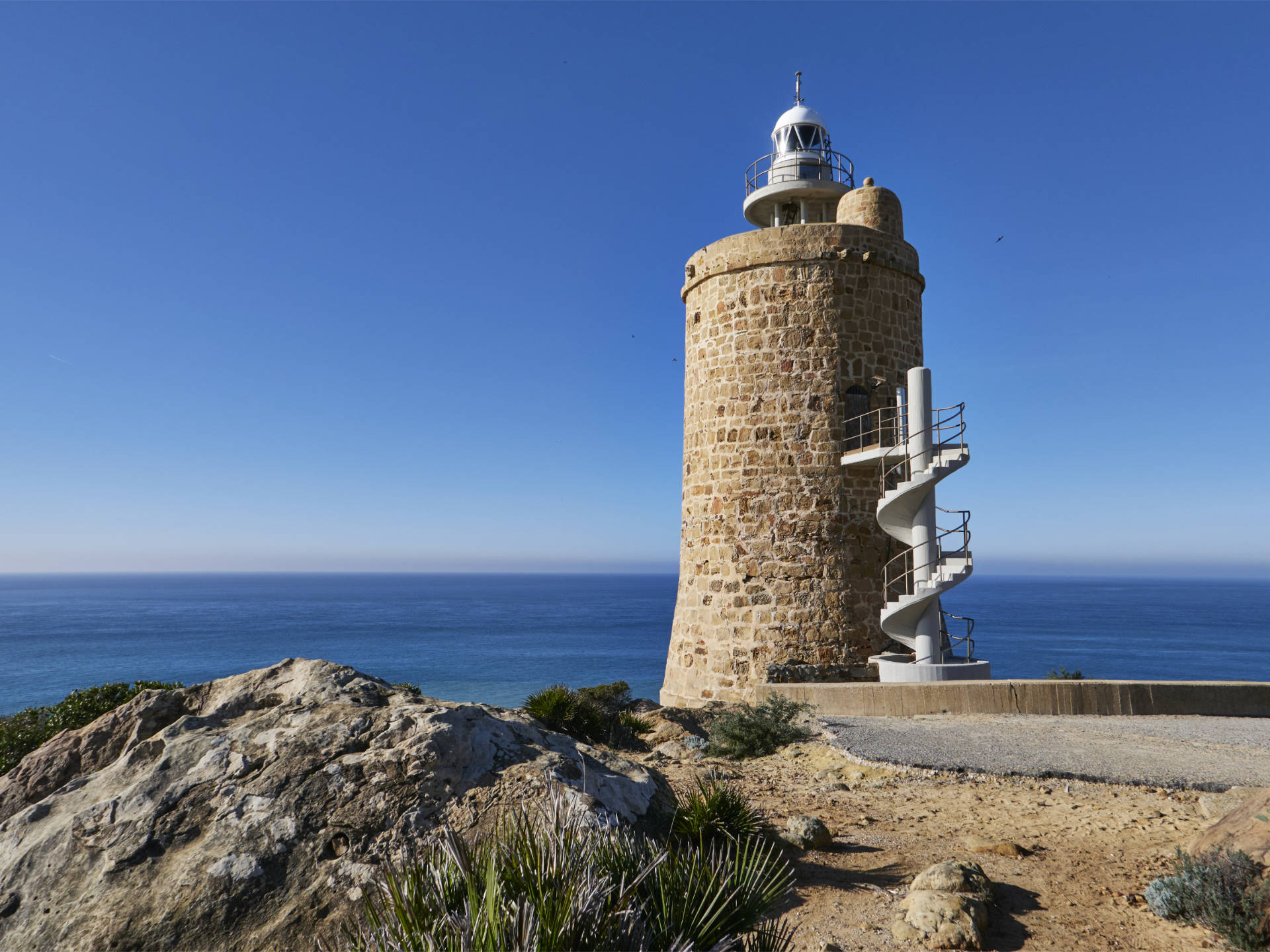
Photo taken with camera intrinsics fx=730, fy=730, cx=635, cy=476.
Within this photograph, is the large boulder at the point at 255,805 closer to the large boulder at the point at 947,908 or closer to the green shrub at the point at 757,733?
the large boulder at the point at 947,908

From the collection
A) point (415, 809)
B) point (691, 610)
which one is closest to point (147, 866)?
point (415, 809)

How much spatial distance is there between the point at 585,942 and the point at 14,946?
232 cm

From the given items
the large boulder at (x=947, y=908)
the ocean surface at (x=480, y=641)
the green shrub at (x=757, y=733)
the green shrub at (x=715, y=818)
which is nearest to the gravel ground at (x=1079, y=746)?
the green shrub at (x=757, y=733)

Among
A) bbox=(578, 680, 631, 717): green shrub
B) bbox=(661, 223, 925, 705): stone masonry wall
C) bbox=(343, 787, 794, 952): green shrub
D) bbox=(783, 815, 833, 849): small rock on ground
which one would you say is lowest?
bbox=(578, 680, 631, 717): green shrub

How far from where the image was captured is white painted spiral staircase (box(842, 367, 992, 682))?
40.5ft

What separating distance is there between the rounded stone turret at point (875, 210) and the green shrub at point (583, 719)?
10.2 metres

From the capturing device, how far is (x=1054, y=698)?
10.1 meters

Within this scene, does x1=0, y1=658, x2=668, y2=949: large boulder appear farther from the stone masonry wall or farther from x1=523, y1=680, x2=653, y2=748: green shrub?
the stone masonry wall

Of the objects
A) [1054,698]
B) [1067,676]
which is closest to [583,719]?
[1054,698]

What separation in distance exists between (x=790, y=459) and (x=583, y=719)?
21.8 feet

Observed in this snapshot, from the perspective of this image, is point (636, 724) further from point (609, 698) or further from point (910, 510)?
point (910, 510)

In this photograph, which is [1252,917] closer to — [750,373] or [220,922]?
[220,922]

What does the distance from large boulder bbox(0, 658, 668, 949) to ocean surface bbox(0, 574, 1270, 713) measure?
15.0 meters

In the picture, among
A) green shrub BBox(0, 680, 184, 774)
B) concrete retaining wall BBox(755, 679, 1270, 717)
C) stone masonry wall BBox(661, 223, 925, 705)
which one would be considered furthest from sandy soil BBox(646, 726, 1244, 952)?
green shrub BBox(0, 680, 184, 774)
